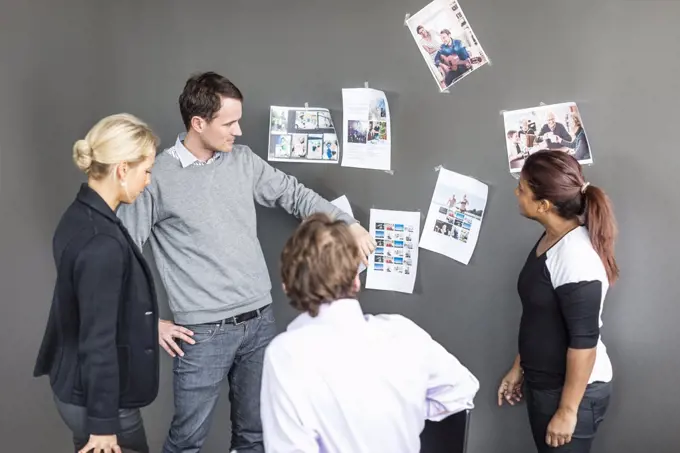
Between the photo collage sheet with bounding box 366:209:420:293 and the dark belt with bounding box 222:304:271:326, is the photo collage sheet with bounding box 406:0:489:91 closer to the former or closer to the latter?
the photo collage sheet with bounding box 366:209:420:293

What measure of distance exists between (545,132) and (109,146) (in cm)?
145

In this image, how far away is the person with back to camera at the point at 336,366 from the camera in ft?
3.92

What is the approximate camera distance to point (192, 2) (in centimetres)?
221

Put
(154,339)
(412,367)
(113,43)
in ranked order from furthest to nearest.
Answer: (113,43)
(154,339)
(412,367)

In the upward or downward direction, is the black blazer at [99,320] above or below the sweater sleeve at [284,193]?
below

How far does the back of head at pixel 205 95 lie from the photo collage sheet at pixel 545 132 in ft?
3.25

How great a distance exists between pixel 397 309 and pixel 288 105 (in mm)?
864

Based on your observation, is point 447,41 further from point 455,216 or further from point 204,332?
point 204,332

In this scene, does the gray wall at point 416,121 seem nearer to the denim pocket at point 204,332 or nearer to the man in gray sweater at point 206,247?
the man in gray sweater at point 206,247

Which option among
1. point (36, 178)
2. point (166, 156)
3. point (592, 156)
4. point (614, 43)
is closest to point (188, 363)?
point (166, 156)

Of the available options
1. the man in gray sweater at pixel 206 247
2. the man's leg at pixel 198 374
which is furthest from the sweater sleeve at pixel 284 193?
the man's leg at pixel 198 374

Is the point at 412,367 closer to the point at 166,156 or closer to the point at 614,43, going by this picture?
the point at 166,156

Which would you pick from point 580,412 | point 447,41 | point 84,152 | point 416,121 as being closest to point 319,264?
point 84,152

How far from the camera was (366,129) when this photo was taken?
224 centimetres
